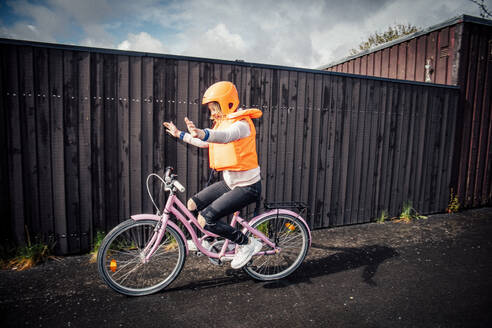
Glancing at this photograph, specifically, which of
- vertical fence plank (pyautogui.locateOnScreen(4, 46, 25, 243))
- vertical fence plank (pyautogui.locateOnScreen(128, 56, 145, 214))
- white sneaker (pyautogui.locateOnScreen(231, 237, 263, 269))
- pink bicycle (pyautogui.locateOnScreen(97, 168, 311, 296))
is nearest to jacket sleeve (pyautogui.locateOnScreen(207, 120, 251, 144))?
pink bicycle (pyautogui.locateOnScreen(97, 168, 311, 296))

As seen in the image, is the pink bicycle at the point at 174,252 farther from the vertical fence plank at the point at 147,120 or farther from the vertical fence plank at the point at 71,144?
the vertical fence plank at the point at 147,120

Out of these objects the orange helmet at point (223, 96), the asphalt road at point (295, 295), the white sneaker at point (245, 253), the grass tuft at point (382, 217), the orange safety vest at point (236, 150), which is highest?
the orange helmet at point (223, 96)

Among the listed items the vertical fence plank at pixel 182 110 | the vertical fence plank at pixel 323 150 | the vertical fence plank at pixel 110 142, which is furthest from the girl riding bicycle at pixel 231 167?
the vertical fence plank at pixel 323 150

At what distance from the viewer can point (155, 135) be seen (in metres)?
4.19

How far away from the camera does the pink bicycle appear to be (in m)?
2.95

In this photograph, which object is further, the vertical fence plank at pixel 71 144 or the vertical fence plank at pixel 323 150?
the vertical fence plank at pixel 323 150

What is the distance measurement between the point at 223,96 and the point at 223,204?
1.10 m

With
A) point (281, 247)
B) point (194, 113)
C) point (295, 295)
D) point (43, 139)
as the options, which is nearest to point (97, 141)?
point (43, 139)

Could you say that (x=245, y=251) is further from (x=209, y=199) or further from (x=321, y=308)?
(x=321, y=308)

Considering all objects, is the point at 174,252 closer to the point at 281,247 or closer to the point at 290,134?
the point at 281,247

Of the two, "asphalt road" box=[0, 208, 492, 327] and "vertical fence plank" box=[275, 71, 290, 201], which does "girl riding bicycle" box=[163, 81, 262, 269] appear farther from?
"vertical fence plank" box=[275, 71, 290, 201]

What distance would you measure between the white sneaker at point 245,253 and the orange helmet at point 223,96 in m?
1.45

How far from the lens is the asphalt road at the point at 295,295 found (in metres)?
2.66

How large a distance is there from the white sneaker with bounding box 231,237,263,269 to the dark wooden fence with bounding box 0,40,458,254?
61.3 inches
